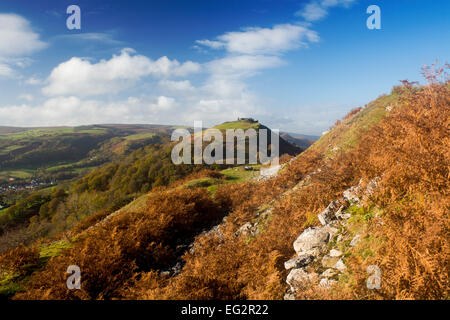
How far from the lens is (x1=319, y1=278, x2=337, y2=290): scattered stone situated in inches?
165

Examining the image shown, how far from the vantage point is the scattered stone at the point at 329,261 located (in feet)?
15.7

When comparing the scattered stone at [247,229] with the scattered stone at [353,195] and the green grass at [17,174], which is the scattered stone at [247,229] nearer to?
the scattered stone at [353,195]

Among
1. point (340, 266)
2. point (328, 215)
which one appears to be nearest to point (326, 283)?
point (340, 266)

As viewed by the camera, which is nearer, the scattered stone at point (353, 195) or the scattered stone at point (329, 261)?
the scattered stone at point (329, 261)

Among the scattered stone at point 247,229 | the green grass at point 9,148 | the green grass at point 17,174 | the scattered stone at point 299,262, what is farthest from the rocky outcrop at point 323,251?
the green grass at point 9,148

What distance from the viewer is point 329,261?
4906mm

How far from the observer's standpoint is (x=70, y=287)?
19.2 ft

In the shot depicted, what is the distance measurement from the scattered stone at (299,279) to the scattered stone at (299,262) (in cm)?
23

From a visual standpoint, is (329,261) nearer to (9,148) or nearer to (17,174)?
(17,174)

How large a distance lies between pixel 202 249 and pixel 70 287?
399 cm

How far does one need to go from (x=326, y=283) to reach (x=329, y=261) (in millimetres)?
760

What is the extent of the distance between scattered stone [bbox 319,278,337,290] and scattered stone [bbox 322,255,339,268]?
1.66 ft
